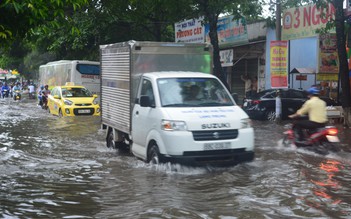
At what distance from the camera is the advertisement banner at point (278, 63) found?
56.0 feet

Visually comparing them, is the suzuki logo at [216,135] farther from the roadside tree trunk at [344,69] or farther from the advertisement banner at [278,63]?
the advertisement banner at [278,63]

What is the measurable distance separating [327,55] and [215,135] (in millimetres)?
12516

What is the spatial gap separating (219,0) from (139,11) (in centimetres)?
434

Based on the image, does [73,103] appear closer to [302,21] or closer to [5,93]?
[302,21]

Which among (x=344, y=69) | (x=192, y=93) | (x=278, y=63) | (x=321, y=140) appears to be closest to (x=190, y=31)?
(x=278, y=63)

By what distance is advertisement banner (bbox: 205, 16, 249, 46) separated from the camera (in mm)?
24159

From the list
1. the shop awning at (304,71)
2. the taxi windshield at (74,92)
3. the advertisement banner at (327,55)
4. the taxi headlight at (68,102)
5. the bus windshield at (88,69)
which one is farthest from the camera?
the bus windshield at (88,69)

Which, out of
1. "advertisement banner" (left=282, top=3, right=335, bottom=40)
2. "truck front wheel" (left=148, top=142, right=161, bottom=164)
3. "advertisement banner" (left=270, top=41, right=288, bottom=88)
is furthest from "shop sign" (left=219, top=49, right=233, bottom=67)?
"truck front wheel" (left=148, top=142, right=161, bottom=164)

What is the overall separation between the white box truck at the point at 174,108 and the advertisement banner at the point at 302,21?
32.2 ft

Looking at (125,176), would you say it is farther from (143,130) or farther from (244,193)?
(244,193)

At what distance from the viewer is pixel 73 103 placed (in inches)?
792

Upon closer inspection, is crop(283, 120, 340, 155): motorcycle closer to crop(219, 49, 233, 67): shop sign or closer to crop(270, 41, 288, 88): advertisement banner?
crop(270, 41, 288, 88): advertisement banner

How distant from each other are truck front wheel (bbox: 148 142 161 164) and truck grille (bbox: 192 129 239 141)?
866 mm

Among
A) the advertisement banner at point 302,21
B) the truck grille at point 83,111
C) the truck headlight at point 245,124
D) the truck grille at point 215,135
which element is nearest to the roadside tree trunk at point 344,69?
the advertisement banner at point 302,21
